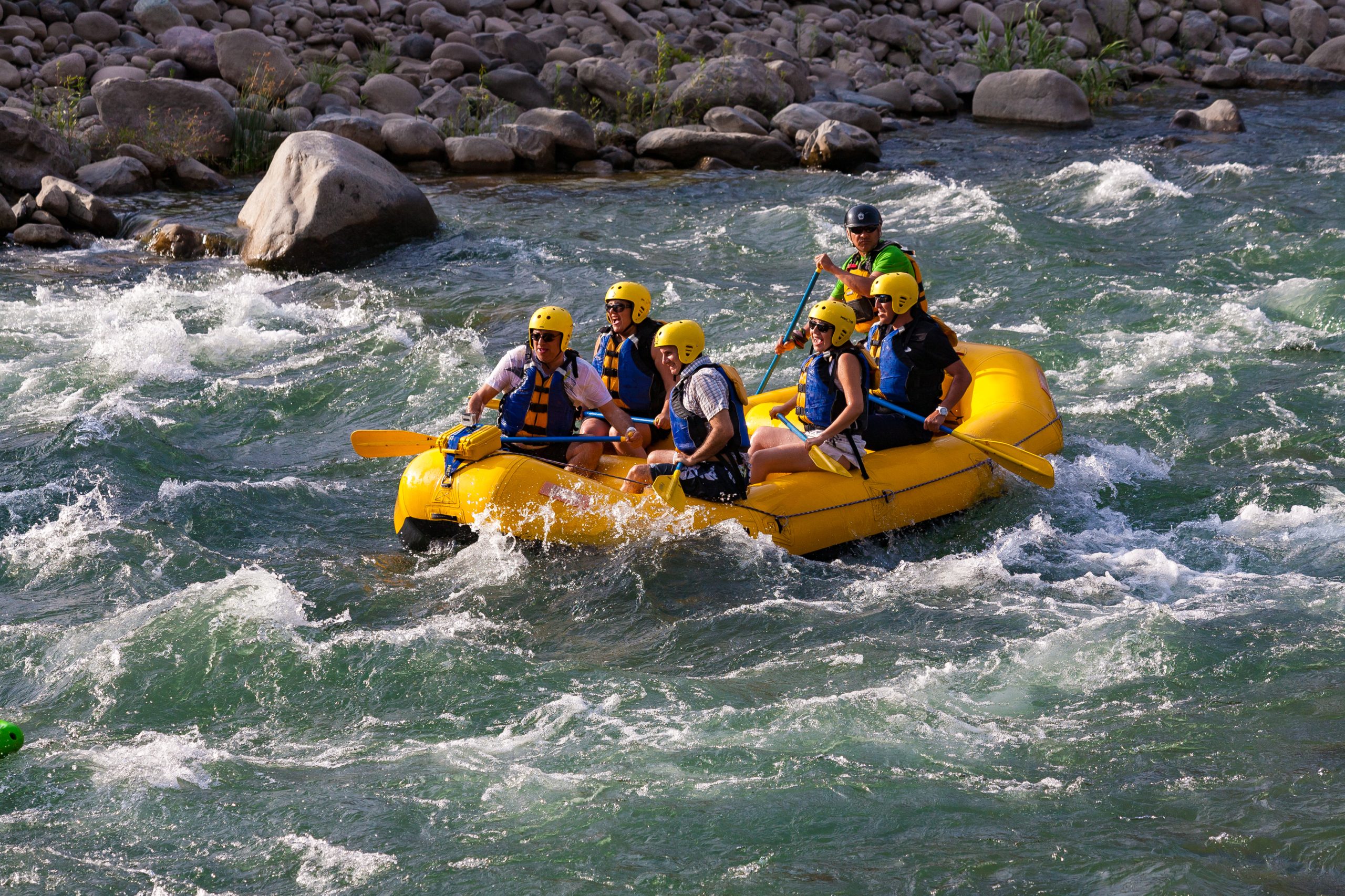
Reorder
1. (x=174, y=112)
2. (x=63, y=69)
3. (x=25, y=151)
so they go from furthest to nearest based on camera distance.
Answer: (x=63, y=69) → (x=174, y=112) → (x=25, y=151)

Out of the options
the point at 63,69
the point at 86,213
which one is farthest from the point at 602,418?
the point at 63,69

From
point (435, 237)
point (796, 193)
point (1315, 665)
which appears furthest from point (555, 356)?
point (796, 193)

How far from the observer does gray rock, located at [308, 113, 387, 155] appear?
1482 centimetres

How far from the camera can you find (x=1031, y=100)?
17516 mm

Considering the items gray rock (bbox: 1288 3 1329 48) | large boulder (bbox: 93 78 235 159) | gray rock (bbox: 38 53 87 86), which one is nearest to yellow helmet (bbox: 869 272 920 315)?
large boulder (bbox: 93 78 235 159)

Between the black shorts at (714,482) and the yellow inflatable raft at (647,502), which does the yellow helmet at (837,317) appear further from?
the black shorts at (714,482)

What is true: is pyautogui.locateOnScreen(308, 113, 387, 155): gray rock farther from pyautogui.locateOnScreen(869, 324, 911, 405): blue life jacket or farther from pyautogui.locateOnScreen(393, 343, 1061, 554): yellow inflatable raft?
pyautogui.locateOnScreen(869, 324, 911, 405): blue life jacket

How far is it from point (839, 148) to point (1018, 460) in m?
9.15

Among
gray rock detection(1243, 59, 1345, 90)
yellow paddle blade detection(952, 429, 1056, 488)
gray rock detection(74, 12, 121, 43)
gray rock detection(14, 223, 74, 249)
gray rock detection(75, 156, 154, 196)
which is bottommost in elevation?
yellow paddle blade detection(952, 429, 1056, 488)

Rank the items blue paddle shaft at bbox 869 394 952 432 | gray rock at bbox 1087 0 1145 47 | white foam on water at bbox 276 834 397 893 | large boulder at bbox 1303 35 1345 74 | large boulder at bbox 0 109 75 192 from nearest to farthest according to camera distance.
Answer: white foam on water at bbox 276 834 397 893, blue paddle shaft at bbox 869 394 952 432, large boulder at bbox 0 109 75 192, large boulder at bbox 1303 35 1345 74, gray rock at bbox 1087 0 1145 47

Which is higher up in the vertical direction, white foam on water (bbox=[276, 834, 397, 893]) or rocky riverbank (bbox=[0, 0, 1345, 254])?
rocky riverbank (bbox=[0, 0, 1345, 254])

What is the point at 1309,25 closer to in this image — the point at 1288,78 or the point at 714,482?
the point at 1288,78

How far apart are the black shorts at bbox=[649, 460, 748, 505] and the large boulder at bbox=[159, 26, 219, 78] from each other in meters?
12.5

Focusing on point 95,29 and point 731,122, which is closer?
point 731,122
